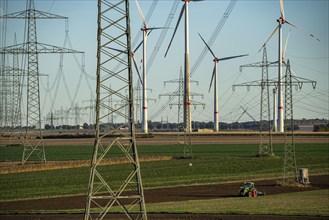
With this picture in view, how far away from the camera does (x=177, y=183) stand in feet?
199

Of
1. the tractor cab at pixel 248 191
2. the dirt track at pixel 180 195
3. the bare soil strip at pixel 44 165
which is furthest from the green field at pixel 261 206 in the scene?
the bare soil strip at pixel 44 165

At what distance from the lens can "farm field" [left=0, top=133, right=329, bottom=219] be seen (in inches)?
1764

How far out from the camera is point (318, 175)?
68.9 metres

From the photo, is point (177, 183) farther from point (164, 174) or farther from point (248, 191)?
point (248, 191)

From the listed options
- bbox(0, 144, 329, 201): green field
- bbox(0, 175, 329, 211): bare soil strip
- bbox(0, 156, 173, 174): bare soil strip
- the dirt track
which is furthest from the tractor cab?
bbox(0, 156, 173, 174): bare soil strip

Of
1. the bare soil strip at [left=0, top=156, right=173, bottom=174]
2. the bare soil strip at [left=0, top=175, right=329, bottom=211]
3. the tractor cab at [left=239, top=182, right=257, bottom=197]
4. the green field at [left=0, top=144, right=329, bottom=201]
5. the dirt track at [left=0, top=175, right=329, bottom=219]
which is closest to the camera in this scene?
the dirt track at [left=0, top=175, right=329, bottom=219]

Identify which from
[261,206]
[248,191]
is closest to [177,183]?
[248,191]

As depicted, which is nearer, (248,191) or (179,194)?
(248,191)

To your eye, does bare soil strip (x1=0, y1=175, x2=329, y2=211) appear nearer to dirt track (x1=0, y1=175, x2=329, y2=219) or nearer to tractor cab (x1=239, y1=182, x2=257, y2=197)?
dirt track (x1=0, y1=175, x2=329, y2=219)

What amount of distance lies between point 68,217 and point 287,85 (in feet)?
98.1

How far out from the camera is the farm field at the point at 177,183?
147ft

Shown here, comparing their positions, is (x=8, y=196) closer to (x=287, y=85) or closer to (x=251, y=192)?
(x=251, y=192)

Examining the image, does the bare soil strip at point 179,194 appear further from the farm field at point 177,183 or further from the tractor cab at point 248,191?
the tractor cab at point 248,191

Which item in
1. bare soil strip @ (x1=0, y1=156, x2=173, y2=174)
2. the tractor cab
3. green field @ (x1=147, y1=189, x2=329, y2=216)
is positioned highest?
bare soil strip @ (x1=0, y1=156, x2=173, y2=174)
